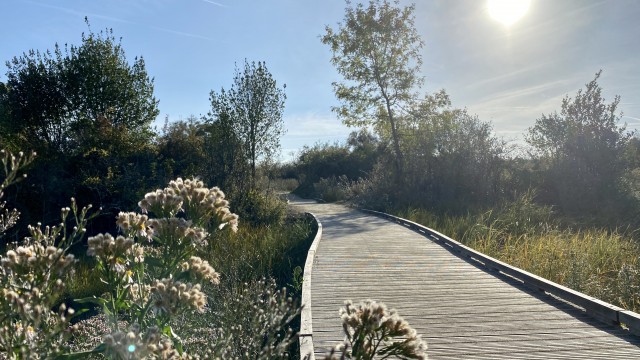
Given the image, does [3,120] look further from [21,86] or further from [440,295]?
[440,295]

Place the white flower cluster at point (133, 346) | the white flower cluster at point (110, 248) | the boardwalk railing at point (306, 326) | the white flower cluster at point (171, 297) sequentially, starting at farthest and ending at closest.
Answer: the boardwalk railing at point (306, 326)
the white flower cluster at point (110, 248)
the white flower cluster at point (171, 297)
the white flower cluster at point (133, 346)

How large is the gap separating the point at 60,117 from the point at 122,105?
101 inches

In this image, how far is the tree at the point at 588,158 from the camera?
55.9 feet

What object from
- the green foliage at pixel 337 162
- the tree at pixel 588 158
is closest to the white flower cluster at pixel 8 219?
the tree at pixel 588 158

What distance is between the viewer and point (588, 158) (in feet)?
58.7

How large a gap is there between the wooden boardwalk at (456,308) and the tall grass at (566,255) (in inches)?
38.6

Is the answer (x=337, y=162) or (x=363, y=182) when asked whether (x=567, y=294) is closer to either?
(x=363, y=182)

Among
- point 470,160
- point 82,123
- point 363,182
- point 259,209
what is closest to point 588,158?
point 470,160

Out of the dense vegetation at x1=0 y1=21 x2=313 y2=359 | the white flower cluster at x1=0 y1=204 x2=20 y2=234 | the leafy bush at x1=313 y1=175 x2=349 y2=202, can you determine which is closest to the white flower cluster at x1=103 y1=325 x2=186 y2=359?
the dense vegetation at x1=0 y1=21 x2=313 y2=359

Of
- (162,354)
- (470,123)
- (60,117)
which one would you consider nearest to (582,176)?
(470,123)

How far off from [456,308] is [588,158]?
15569 millimetres

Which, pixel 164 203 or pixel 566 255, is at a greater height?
pixel 164 203

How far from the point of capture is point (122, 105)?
2062cm

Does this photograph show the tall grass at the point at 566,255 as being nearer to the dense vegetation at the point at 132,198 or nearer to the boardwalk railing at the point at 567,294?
the boardwalk railing at the point at 567,294
